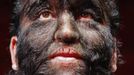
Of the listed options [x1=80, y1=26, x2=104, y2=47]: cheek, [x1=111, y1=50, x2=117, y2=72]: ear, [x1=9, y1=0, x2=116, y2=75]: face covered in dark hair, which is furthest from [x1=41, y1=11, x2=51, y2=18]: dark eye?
[x1=111, y1=50, x2=117, y2=72]: ear

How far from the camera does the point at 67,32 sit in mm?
1609

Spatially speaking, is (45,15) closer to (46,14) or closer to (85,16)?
(46,14)

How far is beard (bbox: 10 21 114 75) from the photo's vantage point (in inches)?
63.6

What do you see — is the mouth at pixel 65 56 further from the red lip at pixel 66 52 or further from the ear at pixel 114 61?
the ear at pixel 114 61

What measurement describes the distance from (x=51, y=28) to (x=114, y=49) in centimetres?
24

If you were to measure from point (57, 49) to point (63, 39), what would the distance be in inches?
1.2

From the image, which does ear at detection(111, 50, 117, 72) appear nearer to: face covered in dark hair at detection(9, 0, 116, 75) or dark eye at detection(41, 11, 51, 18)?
face covered in dark hair at detection(9, 0, 116, 75)

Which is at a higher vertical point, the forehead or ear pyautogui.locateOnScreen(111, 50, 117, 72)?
the forehead

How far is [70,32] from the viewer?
1.61m

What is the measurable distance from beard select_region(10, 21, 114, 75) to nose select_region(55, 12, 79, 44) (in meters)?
0.02

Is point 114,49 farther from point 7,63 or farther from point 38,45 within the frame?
point 7,63

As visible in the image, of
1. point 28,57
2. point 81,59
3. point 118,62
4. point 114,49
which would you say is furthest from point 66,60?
point 118,62

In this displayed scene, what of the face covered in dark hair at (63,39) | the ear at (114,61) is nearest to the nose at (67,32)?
the face covered in dark hair at (63,39)

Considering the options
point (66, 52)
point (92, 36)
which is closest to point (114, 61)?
point (92, 36)
